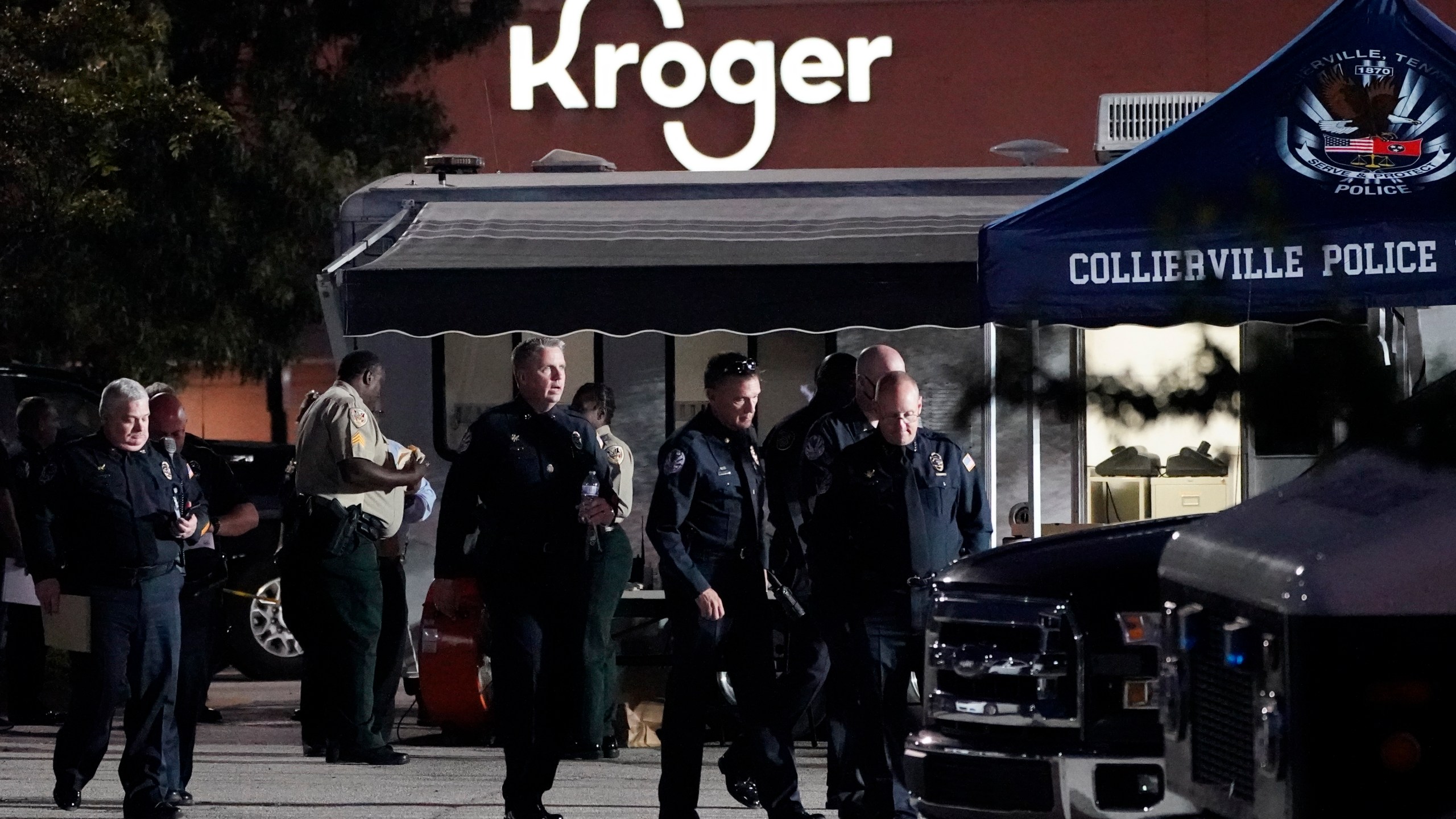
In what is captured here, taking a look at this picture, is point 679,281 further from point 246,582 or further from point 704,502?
point 246,582

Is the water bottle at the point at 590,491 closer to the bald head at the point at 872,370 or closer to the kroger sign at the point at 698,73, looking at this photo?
the bald head at the point at 872,370

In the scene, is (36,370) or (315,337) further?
(315,337)

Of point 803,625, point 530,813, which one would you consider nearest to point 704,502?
point 803,625

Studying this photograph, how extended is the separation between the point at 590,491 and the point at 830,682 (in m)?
1.06

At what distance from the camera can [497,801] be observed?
8.62 metres

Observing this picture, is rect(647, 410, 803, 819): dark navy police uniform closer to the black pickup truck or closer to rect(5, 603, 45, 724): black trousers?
rect(5, 603, 45, 724): black trousers

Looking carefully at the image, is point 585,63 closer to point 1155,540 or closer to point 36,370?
point 36,370

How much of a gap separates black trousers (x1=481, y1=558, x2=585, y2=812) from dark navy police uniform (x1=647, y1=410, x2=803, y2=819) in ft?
1.21

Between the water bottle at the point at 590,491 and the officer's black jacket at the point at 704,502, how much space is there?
11.2 inches

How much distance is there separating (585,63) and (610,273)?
18760 mm

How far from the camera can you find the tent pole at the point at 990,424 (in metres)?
2.80

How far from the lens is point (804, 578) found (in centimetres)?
812

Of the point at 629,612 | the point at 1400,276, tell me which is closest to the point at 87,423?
the point at 629,612

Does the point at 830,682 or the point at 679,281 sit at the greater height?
the point at 679,281
